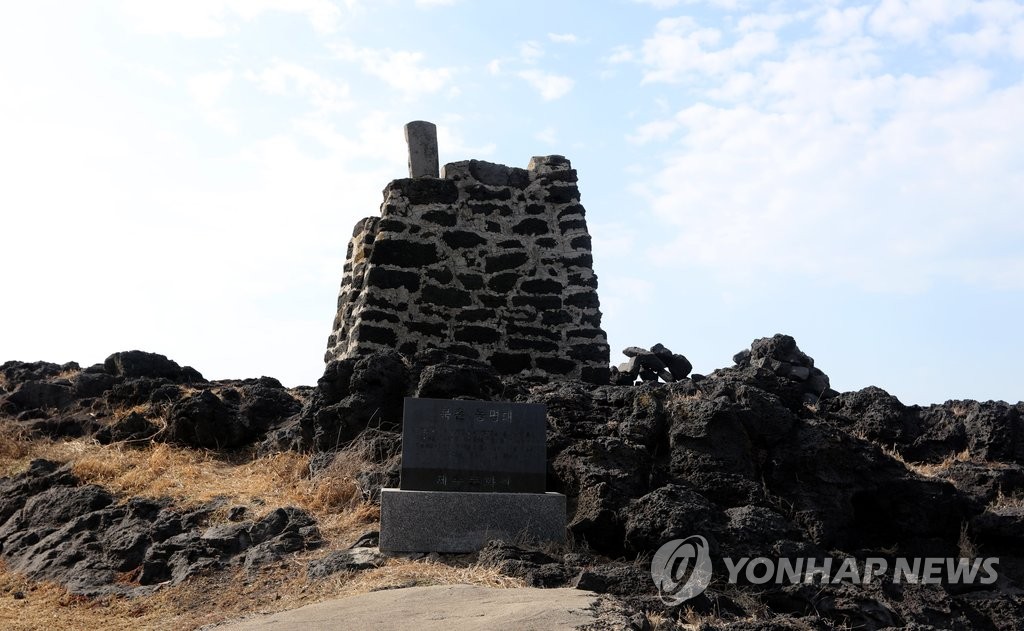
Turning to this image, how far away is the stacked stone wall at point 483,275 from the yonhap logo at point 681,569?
5368 mm

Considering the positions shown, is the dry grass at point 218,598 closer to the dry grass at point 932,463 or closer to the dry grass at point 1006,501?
the dry grass at point 1006,501

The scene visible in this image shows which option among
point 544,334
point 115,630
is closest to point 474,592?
point 115,630

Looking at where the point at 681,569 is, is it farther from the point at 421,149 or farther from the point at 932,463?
the point at 421,149

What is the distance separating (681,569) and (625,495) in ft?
3.26

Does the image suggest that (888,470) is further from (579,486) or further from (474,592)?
(474,592)

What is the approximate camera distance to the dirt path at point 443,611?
5.26 metres

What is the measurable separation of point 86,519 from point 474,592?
4.35 meters

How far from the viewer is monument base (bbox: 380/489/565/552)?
713 cm

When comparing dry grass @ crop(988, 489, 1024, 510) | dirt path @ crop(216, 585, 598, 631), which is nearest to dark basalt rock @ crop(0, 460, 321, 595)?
dirt path @ crop(216, 585, 598, 631)

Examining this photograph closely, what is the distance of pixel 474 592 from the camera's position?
595cm

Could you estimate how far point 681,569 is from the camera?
642 cm

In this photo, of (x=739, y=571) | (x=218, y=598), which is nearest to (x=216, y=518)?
(x=218, y=598)

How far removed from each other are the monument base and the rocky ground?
0.17 metres

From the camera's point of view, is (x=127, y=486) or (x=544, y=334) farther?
(x=544, y=334)
